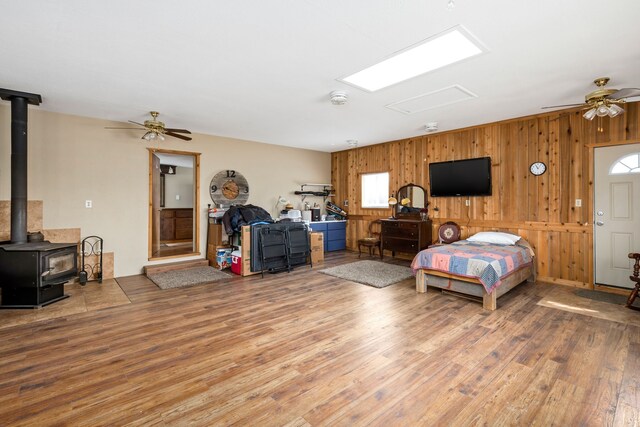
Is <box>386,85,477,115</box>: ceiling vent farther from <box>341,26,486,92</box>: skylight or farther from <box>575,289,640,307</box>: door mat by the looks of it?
<box>575,289,640,307</box>: door mat

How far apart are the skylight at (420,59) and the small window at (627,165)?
119 inches

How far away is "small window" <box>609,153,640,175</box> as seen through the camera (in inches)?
154

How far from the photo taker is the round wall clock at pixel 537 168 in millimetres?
4660

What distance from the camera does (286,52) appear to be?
2.67 meters

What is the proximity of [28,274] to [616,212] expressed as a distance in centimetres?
739

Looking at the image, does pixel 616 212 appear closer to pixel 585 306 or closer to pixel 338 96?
pixel 585 306

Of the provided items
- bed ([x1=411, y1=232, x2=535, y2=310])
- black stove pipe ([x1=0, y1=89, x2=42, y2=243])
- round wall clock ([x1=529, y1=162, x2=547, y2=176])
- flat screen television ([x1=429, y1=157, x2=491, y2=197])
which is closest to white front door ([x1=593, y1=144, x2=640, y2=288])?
round wall clock ([x1=529, y1=162, x2=547, y2=176])

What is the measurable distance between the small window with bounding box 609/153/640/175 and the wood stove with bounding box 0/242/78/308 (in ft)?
23.7

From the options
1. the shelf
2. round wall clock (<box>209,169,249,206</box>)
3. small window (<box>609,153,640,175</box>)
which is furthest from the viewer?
the shelf

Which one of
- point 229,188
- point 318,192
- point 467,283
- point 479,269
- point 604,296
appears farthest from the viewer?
point 318,192

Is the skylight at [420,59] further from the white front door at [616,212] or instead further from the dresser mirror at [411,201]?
the dresser mirror at [411,201]

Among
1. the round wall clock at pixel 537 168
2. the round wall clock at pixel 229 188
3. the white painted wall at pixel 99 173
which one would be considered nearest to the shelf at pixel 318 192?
the round wall clock at pixel 229 188

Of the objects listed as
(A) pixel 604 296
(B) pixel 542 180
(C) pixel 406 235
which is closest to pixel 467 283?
(A) pixel 604 296

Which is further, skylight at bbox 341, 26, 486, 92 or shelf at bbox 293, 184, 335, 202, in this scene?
shelf at bbox 293, 184, 335, 202
